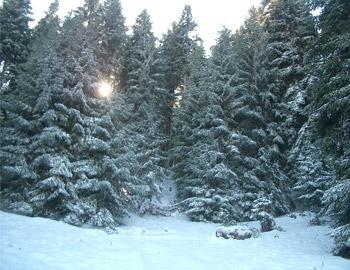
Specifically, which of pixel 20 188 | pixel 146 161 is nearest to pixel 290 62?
pixel 146 161

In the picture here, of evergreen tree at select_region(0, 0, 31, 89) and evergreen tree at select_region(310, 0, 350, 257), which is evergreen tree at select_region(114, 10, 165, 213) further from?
evergreen tree at select_region(310, 0, 350, 257)

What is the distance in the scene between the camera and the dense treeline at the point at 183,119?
51.4ft

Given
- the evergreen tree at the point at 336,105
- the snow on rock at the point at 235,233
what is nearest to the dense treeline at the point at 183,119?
the evergreen tree at the point at 336,105

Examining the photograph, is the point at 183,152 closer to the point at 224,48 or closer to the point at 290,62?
the point at 224,48

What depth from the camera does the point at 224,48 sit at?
28.2m

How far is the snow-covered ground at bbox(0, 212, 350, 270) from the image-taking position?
1005 cm

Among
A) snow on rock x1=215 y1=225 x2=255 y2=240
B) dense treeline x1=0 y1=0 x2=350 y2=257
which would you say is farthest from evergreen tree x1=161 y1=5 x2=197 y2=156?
snow on rock x1=215 y1=225 x2=255 y2=240

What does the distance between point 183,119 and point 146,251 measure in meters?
16.7

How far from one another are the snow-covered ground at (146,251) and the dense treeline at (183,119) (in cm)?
202

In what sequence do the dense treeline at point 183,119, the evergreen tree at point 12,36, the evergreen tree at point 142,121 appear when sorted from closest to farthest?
the dense treeline at point 183,119 → the evergreen tree at point 142,121 → the evergreen tree at point 12,36

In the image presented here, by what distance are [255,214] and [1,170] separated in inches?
549

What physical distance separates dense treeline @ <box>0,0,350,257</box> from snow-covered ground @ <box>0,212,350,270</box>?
2016 mm

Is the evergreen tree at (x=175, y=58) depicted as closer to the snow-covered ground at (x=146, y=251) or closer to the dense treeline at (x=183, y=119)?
the dense treeline at (x=183, y=119)

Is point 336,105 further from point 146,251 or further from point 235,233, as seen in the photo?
point 146,251
